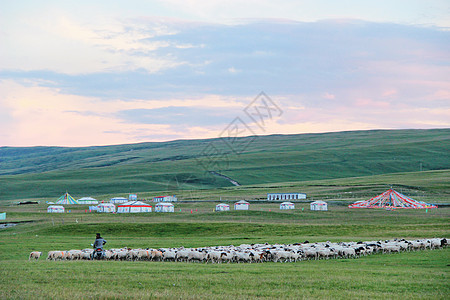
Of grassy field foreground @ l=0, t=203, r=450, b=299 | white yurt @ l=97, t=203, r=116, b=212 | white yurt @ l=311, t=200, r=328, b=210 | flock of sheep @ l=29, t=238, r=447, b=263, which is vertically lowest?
grassy field foreground @ l=0, t=203, r=450, b=299

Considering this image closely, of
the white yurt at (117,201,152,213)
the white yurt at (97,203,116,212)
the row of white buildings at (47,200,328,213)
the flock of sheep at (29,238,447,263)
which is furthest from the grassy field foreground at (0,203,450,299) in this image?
the white yurt at (97,203,116,212)

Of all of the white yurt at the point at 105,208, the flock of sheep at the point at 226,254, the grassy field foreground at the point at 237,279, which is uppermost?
the white yurt at the point at 105,208

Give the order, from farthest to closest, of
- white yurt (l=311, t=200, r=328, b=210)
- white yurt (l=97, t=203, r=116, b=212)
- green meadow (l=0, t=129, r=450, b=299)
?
white yurt (l=97, t=203, r=116, b=212) → white yurt (l=311, t=200, r=328, b=210) → green meadow (l=0, t=129, r=450, b=299)

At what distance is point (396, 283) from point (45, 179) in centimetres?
17939

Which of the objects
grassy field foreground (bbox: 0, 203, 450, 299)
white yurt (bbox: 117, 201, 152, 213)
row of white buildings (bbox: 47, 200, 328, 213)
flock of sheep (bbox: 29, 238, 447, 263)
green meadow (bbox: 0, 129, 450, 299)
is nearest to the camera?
grassy field foreground (bbox: 0, 203, 450, 299)

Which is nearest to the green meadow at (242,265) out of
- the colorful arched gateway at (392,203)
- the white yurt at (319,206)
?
the colorful arched gateway at (392,203)

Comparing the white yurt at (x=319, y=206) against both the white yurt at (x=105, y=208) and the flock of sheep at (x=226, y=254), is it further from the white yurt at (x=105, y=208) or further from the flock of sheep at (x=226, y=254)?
the flock of sheep at (x=226, y=254)

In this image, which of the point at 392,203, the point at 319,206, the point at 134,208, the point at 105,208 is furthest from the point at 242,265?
the point at 105,208

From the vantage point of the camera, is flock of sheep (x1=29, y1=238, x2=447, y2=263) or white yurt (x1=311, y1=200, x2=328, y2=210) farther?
white yurt (x1=311, y1=200, x2=328, y2=210)

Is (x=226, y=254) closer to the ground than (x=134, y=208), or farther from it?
closer to the ground

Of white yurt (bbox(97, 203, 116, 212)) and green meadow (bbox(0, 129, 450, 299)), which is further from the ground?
white yurt (bbox(97, 203, 116, 212))

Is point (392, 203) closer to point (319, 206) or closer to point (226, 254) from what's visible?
point (319, 206)

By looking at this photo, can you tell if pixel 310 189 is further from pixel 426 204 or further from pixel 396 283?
pixel 396 283

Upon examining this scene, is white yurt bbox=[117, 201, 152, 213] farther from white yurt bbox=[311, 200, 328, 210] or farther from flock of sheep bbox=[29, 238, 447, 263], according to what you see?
flock of sheep bbox=[29, 238, 447, 263]
